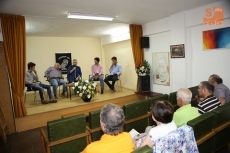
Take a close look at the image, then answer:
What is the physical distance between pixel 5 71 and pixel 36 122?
4.46ft

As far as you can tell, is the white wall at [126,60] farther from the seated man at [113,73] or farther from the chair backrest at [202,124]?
the chair backrest at [202,124]

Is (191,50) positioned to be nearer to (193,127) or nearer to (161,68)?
(161,68)

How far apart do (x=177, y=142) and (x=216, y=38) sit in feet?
11.5

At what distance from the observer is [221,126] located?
Answer: 2.08 m

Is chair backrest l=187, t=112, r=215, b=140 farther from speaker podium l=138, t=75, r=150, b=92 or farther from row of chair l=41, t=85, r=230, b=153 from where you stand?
speaker podium l=138, t=75, r=150, b=92

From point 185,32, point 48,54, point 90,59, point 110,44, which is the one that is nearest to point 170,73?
point 185,32

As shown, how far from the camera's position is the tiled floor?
2.81m

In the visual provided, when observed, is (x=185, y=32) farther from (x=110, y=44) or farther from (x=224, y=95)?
(x=110, y=44)

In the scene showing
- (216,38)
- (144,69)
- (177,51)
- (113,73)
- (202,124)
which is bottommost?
(202,124)

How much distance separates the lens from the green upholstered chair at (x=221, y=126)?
6.60 feet

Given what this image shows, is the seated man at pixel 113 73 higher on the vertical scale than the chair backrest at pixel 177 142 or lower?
higher

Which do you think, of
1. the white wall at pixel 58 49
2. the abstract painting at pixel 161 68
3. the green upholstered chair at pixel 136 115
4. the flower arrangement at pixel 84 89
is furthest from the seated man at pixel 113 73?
the green upholstered chair at pixel 136 115

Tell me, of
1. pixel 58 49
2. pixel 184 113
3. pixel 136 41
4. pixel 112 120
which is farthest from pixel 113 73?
pixel 112 120

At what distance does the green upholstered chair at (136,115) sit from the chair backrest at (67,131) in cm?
70
